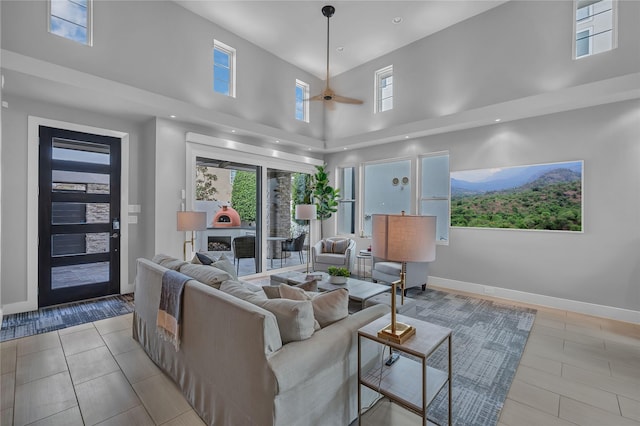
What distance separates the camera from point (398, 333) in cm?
171

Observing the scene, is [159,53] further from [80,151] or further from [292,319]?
[292,319]

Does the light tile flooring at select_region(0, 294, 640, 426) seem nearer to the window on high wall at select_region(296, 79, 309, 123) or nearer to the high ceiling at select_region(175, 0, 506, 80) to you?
the high ceiling at select_region(175, 0, 506, 80)

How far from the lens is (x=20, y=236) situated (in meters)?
3.69

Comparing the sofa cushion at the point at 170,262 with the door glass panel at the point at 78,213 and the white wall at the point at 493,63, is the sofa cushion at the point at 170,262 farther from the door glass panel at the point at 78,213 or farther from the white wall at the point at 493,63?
the white wall at the point at 493,63

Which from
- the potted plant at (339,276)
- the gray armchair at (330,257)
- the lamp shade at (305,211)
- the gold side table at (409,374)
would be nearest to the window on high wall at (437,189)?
the gray armchair at (330,257)

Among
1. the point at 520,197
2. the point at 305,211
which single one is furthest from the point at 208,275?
the point at 520,197

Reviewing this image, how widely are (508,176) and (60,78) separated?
629cm

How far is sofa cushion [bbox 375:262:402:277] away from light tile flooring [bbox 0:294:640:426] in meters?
1.87

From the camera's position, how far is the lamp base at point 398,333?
1.68m

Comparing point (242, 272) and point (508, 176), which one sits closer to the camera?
point (508, 176)

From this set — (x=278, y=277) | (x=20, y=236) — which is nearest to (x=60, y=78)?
(x=20, y=236)

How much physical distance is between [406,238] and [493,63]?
4.63 m

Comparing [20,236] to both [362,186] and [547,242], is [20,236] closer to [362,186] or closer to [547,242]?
[362,186]

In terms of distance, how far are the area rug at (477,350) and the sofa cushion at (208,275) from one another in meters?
1.78
